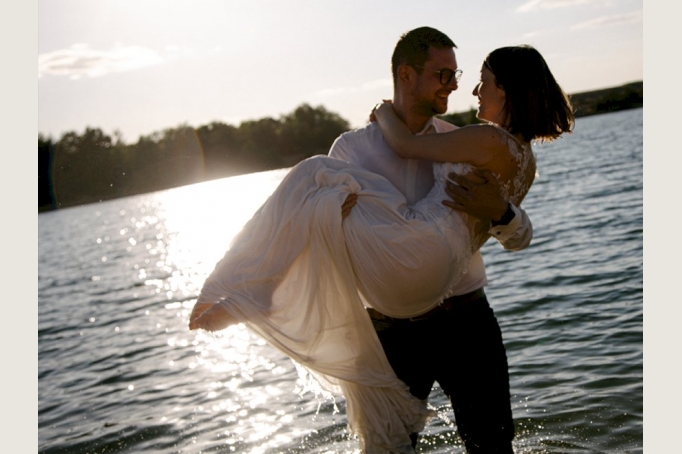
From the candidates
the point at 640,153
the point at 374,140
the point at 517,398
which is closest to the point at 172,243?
the point at 640,153

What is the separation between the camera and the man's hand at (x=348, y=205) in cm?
370

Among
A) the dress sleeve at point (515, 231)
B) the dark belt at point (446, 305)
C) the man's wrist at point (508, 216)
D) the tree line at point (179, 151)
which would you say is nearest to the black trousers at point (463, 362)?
the dark belt at point (446, 305)

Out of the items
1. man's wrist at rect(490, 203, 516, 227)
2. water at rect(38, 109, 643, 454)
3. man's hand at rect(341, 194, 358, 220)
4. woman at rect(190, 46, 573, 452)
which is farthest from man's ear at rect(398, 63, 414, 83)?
water at rect(38, 109, 643, 454)

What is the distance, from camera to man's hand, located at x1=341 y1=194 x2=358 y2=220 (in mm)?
3697

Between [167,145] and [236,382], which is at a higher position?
[167,145]

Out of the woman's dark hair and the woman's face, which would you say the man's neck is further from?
the woman's dark hair

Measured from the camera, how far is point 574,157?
133 feet

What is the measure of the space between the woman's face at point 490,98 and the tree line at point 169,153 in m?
48.9

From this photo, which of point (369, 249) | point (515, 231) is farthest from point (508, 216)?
point (369, 249)

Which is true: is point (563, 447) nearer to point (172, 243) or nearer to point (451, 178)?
point (451, 178)

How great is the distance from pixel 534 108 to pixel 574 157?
38.5 metres

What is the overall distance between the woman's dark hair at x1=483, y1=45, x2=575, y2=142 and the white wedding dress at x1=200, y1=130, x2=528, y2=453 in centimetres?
38

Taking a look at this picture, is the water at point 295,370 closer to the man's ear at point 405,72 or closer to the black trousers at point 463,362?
the black trousers at point 463,362

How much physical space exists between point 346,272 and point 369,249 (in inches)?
6.8
